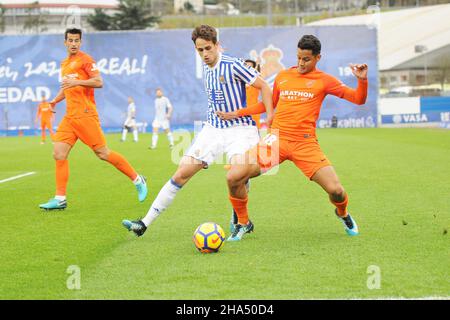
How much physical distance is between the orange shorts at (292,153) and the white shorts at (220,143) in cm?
18

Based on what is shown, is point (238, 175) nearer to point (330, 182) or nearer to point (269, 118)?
point (269, 118)

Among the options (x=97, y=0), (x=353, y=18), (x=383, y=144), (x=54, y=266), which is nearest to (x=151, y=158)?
(x=383, y=144)

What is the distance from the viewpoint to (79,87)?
11445mm

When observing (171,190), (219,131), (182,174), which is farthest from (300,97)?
(171,190)

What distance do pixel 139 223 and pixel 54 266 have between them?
1.57 m

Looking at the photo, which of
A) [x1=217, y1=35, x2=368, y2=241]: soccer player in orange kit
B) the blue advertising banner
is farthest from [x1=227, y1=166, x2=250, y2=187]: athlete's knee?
the blue advertising banner

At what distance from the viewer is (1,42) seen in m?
44.9

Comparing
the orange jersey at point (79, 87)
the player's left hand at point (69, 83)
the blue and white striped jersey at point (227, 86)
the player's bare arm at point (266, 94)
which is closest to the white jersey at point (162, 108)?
the orange jersey at point (79, 87)

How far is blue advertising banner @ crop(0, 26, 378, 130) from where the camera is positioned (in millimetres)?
43844

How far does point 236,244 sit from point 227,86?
1.71 m

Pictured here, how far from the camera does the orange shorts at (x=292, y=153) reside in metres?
8.34

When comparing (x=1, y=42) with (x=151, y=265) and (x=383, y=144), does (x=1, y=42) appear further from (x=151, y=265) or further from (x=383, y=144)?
(x=151, y=265)

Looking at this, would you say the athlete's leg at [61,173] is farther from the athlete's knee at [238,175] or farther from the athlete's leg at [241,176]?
the athlete's knee at [238,175]

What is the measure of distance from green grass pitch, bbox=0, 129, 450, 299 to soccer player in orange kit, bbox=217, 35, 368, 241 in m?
0.45
